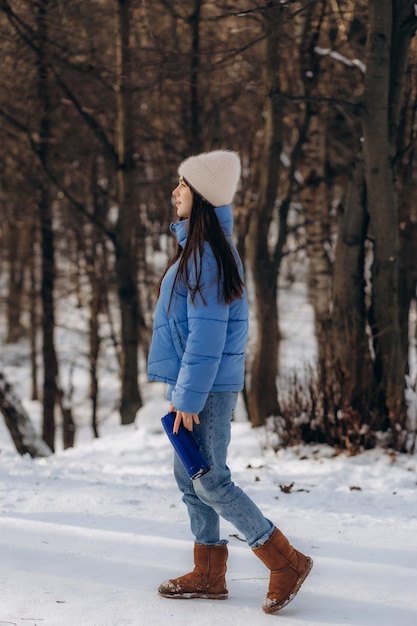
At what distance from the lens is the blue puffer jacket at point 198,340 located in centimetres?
338

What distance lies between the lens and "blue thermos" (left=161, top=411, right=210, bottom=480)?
11.3ft

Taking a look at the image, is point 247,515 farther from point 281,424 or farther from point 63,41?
point 63,41

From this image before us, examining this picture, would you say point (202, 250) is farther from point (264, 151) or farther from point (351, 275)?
point (264, 151)

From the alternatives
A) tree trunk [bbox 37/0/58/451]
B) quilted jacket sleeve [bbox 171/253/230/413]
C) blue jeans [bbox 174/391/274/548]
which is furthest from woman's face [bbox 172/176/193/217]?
tree trunk [bbox 37/0/58/451]

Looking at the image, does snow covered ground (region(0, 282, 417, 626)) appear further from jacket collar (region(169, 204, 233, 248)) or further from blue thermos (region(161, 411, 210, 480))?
jacket collar (region(169, 204, 233, 248))

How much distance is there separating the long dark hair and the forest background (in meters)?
3.74

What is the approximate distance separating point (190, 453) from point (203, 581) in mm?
675

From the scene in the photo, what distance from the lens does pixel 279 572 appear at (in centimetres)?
357

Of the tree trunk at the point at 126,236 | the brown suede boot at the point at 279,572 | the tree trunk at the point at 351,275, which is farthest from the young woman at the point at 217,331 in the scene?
the tree trunk at the point at 126,236

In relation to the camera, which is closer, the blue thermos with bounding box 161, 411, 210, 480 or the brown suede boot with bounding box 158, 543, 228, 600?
the blue thermos with bounding box 161, 411, 210, 480

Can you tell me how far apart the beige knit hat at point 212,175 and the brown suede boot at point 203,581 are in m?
1.55

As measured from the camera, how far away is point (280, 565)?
357cm

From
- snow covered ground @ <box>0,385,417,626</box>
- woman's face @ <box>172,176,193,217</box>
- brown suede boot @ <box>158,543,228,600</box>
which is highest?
woman's face @ <box>172,176,193,217</box>

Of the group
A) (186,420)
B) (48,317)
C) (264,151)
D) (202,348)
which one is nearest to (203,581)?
(186,420)
